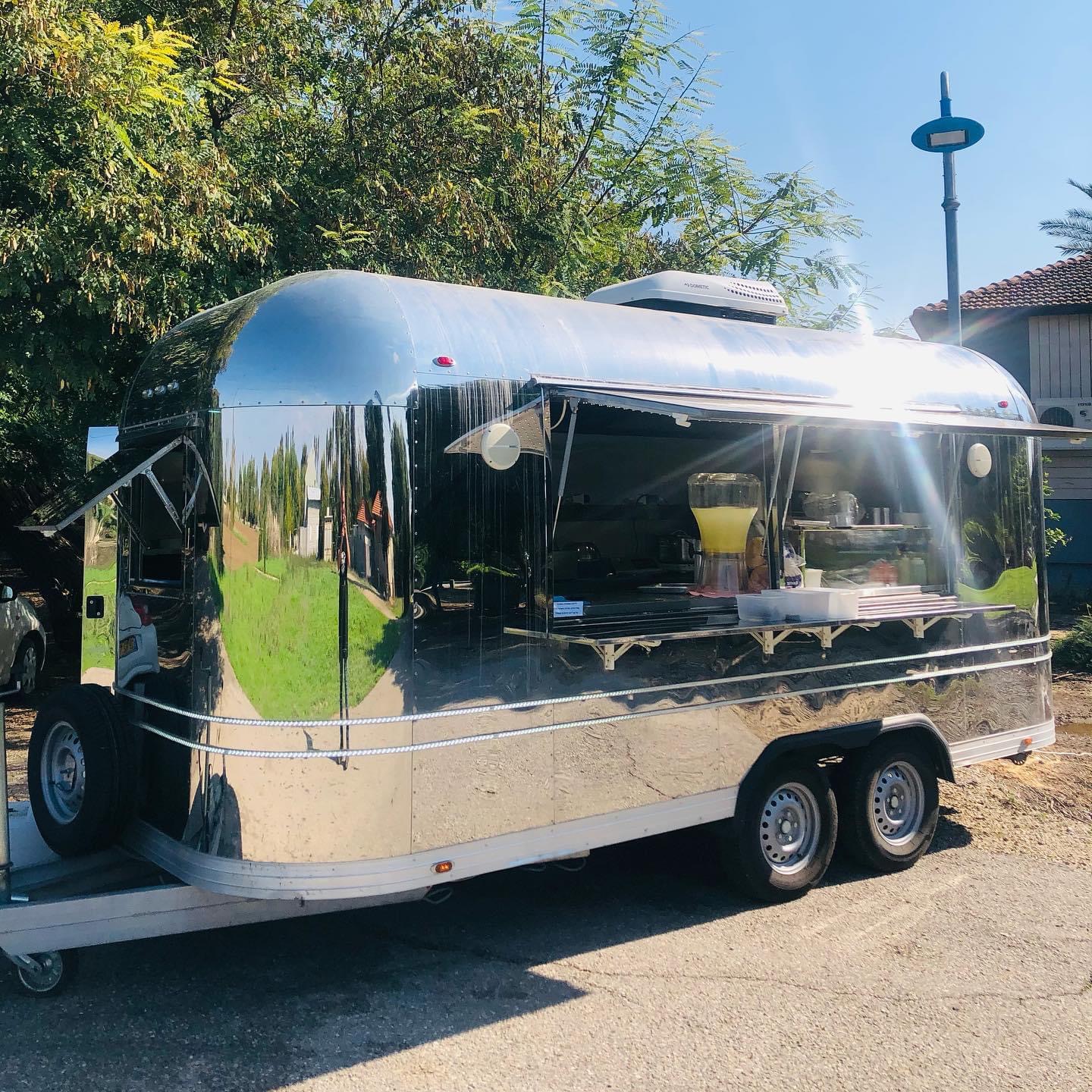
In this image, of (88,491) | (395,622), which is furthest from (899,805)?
(88,491)

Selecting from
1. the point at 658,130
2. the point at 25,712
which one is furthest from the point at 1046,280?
the point at 25,712

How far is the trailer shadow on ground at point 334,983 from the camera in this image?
12.4ft

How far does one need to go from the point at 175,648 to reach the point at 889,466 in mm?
4279

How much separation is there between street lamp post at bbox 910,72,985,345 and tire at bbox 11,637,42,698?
382 inches

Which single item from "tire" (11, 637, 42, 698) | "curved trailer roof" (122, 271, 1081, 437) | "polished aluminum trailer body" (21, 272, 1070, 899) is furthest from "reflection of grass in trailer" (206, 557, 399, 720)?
"tire" (11, 637, 42, 698)

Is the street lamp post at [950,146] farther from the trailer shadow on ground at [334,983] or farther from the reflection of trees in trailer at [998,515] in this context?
the trailer shadow on ground at [334,983]

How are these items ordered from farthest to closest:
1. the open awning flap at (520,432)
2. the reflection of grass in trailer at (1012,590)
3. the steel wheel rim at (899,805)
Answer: the reflection of grass in trailer at (1012,590) < the steel wheel rim at (899,805) < the open awning flap at (520,432)

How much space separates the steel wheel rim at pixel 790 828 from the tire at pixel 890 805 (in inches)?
13.0

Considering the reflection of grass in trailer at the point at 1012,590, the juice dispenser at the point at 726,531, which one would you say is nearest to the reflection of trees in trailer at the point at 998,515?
the reflection of grass in trailer at the point at 1012,590

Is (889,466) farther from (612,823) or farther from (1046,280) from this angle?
(1046,280)

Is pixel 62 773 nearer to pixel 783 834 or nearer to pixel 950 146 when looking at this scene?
pixel 783 834

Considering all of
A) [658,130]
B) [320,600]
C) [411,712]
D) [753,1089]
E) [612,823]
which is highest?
[658,130]

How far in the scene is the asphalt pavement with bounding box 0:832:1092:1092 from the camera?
3758 millimetres

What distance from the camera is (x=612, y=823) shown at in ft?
15.1
